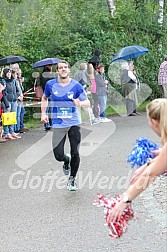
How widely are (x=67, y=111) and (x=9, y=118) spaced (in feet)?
18.0

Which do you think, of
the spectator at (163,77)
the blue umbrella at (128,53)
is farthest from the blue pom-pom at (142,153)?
the spectator at (163,77)

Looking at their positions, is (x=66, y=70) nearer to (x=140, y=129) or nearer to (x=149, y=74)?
(x=140, y=129)

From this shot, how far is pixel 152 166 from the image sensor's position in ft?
12.8

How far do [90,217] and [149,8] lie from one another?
16.4 m

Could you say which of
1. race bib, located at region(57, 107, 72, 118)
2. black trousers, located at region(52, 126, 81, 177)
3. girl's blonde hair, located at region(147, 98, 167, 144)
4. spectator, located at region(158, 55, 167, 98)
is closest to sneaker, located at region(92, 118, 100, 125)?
spectator, located at region(158, 55, 167, 98)

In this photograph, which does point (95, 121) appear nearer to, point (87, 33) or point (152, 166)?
point (87, 33)

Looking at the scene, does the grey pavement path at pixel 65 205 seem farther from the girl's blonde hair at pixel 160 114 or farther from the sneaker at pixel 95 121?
the sneaker at pixel 95 121

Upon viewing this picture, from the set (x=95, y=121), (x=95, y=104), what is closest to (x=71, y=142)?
(x=95, y=121)

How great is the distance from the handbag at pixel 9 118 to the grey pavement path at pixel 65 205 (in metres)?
0.85

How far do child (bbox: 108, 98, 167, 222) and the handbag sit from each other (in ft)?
31.2

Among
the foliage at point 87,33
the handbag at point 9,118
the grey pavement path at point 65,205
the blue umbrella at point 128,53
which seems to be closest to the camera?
the grey pavement path at point 65,205

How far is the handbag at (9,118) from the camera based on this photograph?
13430mm

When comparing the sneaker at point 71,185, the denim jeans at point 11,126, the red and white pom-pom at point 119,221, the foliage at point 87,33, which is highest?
the red and white pom-pom at point 119,221

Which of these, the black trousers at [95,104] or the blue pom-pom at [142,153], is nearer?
the blue pom-pom at [142,153]
